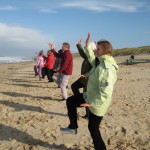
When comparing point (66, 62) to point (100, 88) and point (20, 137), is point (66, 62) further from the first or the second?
point (100, 88)

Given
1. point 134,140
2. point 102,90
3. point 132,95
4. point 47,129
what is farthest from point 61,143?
point 132,95

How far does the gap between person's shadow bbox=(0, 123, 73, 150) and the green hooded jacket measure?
1452 millimetres

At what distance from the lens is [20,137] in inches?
190

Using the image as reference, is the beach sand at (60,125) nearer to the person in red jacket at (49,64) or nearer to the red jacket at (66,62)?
the red jacket at (66,62)

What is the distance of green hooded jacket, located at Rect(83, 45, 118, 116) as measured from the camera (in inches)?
126

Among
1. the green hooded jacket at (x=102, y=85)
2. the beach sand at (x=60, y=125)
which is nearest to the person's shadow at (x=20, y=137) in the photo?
the beach sand at (x=60, y=125)

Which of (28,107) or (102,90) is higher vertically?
(102,90)

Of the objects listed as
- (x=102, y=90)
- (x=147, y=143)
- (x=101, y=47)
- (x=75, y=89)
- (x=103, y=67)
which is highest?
(x=101, y=47)

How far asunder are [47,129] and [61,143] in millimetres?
809

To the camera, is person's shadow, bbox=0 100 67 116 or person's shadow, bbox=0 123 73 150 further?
person's shadow, bbox=0 100 67 116

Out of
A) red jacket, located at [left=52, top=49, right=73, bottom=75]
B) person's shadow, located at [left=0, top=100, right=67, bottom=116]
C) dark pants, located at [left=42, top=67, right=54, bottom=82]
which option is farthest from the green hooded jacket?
dark pants, located at [left=42, top=67, right=54, bottom=82]

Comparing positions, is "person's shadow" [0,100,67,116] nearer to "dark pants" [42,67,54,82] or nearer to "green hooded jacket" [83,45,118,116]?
"green hooded jacket" [83,45,118,116]

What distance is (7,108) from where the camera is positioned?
7.20 metres

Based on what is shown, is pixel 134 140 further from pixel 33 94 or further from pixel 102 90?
pixel 33 94
